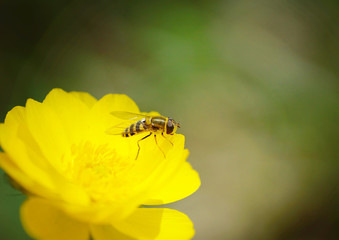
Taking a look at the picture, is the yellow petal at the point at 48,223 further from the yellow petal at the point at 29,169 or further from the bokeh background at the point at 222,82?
the bokeh background at the point at 222,82

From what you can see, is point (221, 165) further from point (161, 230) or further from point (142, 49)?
point (161, 230)

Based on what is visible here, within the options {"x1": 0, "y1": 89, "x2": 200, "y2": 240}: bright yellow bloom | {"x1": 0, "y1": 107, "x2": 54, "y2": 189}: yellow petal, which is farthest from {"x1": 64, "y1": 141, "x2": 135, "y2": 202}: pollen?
{"x1": 0, "y1": 107, "x2": 54, "y2": 189}: yellow petal

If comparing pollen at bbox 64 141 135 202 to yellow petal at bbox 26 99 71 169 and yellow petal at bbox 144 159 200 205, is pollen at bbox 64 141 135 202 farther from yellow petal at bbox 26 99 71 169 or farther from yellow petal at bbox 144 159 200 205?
yellow petal at bbox 144 159 200 205

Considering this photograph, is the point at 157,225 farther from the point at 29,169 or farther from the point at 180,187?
the point at 29,169

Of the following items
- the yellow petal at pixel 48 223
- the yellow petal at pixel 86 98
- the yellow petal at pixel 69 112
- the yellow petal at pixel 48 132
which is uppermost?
the yellow petal at pixel 86 98

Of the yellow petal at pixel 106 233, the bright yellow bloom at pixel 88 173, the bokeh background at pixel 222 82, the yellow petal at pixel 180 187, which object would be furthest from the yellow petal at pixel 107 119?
the bokeh background at pixel 222 82

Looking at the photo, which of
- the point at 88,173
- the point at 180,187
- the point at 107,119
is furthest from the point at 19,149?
the point at 180,187

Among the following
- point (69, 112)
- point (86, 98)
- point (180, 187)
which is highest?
point (86, 98)
